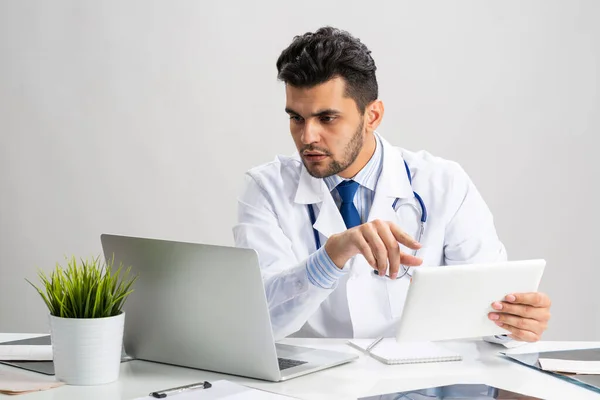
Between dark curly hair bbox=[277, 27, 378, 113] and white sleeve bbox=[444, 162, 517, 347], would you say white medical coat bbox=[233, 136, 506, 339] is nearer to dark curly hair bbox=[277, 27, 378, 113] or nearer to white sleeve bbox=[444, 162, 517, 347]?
white sleeve bbox=[444, 162, 517, 347]

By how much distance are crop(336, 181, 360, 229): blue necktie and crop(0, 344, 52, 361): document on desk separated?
90 cm

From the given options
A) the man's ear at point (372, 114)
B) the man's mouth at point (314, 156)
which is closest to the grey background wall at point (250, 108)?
the man's ear at point (372, 114)

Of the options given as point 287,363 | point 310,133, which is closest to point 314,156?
point 310,133

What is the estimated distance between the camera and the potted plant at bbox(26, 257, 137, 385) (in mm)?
1477

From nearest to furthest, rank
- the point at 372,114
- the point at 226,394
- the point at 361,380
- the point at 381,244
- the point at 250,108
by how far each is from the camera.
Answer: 1. the point at 226,394
2. the point at 361,380
3. the point at 381,244
4. the point at 372,114
5. the point at 250,108

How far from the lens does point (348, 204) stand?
2.30 meters

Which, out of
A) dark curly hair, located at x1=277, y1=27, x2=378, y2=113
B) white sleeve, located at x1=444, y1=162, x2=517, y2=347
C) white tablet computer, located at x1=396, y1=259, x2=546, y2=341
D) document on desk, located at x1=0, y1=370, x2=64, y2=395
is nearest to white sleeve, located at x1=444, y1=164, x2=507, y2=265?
white sleeve, located at x1=444, y1=162, x2=517, y2=347

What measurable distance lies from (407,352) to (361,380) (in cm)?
24

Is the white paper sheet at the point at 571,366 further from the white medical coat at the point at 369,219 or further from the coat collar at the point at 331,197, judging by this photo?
the coat collar at the point at 331,197

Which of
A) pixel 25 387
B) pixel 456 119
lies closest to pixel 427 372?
pixel 25 387

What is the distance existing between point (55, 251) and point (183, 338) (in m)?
2.21

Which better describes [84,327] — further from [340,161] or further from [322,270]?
[340,161]

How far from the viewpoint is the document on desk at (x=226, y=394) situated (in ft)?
4.58

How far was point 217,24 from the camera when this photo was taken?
3543 mm
